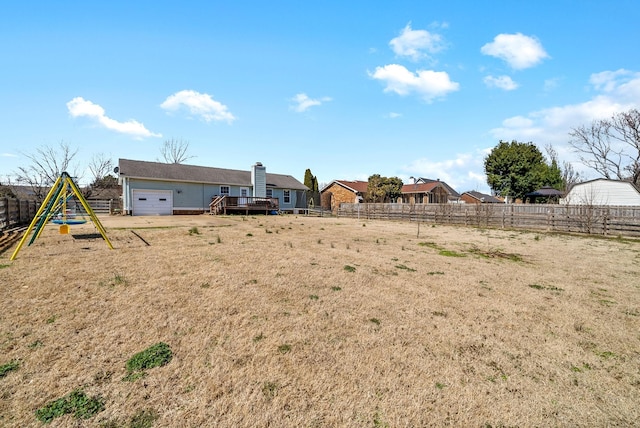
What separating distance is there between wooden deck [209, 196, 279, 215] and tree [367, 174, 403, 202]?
1443 cm

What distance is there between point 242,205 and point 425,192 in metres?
27.8

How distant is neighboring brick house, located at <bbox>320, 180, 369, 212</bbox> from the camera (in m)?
39.9

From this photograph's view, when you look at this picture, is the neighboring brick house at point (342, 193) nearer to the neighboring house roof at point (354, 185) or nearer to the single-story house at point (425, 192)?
the neighboring house roof at point (354, 185)

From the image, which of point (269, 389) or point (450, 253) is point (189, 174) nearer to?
point (450, 253)

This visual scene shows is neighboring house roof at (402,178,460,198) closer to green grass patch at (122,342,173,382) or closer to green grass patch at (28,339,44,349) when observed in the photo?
green grass patch at (122,342,173,382)

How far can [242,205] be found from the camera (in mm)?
25234

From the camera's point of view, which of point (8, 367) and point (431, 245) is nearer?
point (8, 367)

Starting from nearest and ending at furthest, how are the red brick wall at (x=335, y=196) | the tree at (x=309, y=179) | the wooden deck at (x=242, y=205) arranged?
the wooden deck at (x=242, y=205) → the red brick wall at (x=335, y=196) → the tree at (x=309, y=179)

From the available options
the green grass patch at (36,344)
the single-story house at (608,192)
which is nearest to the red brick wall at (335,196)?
the single-story house at (608,192)

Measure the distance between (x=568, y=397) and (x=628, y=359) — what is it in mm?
1424

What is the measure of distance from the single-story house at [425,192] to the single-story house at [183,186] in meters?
20.3

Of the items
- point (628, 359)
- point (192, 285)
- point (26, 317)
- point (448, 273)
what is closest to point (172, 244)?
point (192, 285)

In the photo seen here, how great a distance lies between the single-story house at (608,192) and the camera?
2307 cm

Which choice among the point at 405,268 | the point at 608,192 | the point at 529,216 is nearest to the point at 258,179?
the point at 529,216
